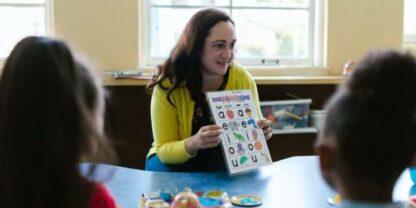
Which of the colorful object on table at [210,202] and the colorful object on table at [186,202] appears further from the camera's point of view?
the colorful object on table at [210,202]

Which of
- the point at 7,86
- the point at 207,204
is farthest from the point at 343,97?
the point at 207,204

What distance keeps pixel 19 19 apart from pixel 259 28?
1.60 meters

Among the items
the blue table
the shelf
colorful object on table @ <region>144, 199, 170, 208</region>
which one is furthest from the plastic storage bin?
colorful object on table @ <region>144, 199, 170, 208</region>

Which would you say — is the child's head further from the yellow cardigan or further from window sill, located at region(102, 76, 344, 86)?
window sill, located at region(102, 76, 344, 86)

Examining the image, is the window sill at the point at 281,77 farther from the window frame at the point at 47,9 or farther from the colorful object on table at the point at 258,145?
the colorful object on table at the point at 258,145

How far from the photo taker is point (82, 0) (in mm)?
3127

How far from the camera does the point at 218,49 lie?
2.28 meters

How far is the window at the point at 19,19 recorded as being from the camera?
330 cm

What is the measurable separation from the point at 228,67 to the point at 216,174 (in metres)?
0.63

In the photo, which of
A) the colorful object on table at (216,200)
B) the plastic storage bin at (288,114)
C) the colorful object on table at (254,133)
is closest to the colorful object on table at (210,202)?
the colorful object on table at (216,200)

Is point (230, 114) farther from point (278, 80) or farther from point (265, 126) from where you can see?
point (278, 80)

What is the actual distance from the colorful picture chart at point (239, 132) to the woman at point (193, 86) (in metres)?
0.09

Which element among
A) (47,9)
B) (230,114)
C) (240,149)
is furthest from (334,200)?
(47,9)

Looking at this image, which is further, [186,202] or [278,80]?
[278,80]
